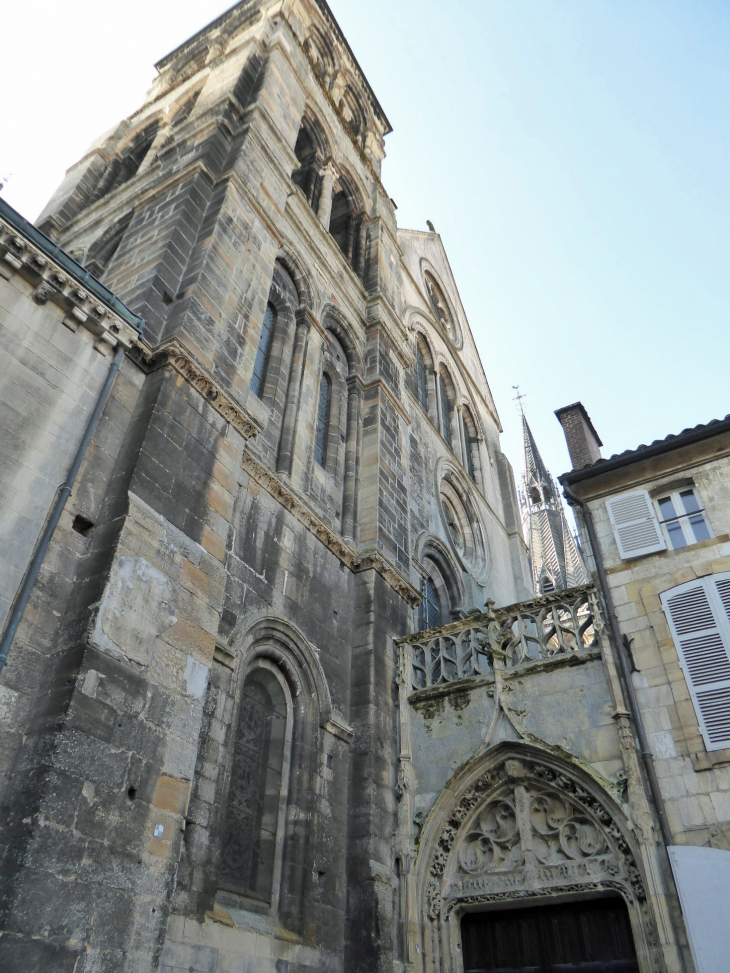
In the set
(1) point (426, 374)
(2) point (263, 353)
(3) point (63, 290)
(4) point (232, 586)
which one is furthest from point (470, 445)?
(3) point (63, 290)

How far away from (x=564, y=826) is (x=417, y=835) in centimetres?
186

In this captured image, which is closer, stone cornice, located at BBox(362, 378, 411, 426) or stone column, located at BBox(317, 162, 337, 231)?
stone cornice, located at BBox(362, 378, 411, 426)

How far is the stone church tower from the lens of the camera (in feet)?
18.6

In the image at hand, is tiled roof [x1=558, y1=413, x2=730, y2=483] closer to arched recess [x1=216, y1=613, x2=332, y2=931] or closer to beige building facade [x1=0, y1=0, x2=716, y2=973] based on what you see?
beige building facade [x1=0, y1=0, x2=716, y2=973]

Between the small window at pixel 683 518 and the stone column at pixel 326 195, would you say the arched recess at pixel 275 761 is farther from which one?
the stone column at pixel 326 195

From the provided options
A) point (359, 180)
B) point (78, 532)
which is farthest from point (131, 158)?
point (78, 532)

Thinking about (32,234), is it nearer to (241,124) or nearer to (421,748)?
(241,124)

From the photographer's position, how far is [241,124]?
12922 mm

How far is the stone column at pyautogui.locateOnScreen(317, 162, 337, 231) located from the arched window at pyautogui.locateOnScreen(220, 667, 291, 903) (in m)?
10.1

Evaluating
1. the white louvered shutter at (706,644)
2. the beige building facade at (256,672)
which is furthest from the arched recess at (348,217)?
the white louvered shutter at (706,644)

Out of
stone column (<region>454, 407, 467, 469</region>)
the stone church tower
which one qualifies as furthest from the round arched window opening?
stone column (<region>454, 407, 467, 469</region>)

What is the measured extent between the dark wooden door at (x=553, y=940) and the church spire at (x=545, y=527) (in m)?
40.5

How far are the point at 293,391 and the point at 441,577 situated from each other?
5877mm

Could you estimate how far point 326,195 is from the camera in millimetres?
16391
